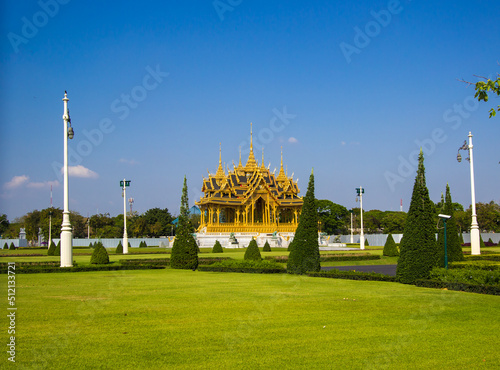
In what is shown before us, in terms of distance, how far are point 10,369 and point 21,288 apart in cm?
926

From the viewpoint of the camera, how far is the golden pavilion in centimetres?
7075

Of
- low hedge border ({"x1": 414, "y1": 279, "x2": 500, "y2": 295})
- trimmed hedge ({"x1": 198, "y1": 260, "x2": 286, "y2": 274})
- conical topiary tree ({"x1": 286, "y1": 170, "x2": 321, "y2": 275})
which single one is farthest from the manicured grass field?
trimmed hedge ({"x1": 198, "y1": 260, "x2": 286, "y2": 274})

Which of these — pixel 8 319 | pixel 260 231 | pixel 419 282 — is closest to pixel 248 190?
pixel 260 231

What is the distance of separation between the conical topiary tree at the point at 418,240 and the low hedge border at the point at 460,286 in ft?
1.79

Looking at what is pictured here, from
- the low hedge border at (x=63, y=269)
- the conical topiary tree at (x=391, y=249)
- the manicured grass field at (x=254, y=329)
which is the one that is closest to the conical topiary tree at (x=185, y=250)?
the low hedge border at (x=63, y=269)

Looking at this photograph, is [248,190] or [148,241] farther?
[148,241]

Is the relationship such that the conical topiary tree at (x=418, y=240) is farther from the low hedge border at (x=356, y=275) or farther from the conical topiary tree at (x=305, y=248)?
the conical topiary tree at (x=305, y=248)

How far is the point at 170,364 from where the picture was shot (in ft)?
23.4

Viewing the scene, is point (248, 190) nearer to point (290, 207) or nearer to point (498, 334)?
point (290, 207)

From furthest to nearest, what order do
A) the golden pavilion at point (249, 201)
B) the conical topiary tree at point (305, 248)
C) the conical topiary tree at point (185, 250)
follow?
the golden pavilion at point (249, 201), the conical topiary tree at point (185, 250), the conical topiary tree at point (305, 248)

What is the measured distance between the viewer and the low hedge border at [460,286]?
14.7 meters

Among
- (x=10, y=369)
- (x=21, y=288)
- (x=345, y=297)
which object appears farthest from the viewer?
(x=21, y=288)

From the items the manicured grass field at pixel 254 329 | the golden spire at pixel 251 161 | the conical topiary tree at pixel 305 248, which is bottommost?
the manicured grass field at pixel 254 329

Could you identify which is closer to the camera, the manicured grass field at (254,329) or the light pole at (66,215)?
the manicured grass field at (254,329)
